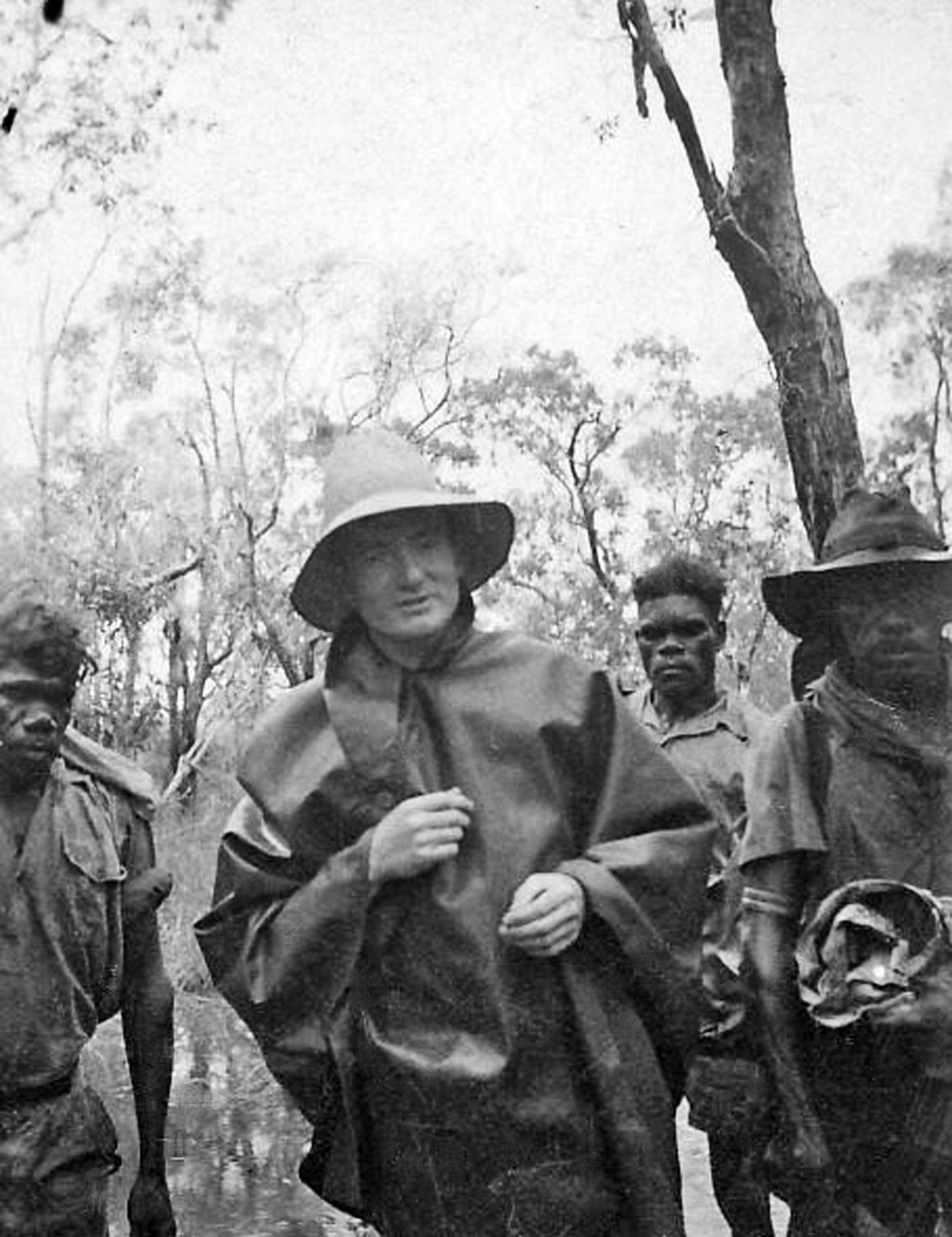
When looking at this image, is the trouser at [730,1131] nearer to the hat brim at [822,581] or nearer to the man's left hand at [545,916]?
the hat brim at [822,581]

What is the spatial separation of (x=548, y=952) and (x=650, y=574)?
6.71 ft

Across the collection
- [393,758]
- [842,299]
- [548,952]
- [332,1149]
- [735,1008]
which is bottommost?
[735,1008]

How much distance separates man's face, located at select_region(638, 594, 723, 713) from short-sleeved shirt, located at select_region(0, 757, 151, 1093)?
181cm

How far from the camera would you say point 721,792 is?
377 centimetres

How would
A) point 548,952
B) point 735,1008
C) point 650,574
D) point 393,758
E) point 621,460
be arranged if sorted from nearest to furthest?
point 548,952, point 393,758, point 735,1008, point 650,574, point 621,460

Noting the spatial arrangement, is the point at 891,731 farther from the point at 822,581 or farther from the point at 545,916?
the point at 545,916

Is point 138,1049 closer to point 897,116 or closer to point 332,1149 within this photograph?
point 332,1149

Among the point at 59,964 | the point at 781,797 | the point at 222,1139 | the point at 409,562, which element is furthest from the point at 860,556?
the point at 222,1139

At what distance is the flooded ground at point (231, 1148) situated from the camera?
4.07 metres

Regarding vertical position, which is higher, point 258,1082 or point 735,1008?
point 735,1008

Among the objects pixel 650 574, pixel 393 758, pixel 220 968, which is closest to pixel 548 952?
pixel 393 758

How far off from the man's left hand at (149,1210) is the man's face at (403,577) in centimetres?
96

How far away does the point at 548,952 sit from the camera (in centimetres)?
202

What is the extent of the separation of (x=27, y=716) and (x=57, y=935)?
36cm
